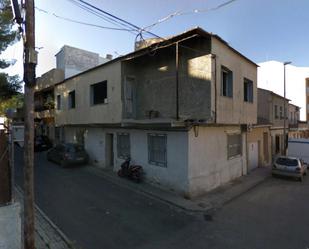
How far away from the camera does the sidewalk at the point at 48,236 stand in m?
6.89

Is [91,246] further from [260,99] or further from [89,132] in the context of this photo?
[260,99]

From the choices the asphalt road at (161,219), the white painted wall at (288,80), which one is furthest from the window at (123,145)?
the white painted wall at (288,80)

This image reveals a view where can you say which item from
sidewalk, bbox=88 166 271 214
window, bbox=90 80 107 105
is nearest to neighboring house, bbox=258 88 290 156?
sidewalk, bbox=88 166 271 214

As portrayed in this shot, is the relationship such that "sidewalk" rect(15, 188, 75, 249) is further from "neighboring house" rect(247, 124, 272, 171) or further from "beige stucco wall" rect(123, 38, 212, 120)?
"neighboring house" rect(247, 124, 272, 171)

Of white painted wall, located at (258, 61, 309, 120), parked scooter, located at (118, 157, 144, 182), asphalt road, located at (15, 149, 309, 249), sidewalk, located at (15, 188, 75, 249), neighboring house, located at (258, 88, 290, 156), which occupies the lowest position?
asphalt road, located at (15, 149, 309, 249)

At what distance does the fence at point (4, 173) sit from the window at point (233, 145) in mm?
10823

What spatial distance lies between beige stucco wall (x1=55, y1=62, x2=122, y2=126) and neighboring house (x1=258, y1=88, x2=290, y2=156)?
1227 centimetres

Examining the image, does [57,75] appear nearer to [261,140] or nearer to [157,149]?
[157,149]

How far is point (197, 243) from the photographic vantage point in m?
7.52

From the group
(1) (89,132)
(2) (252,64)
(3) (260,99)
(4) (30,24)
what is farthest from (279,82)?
(4) (30,24)

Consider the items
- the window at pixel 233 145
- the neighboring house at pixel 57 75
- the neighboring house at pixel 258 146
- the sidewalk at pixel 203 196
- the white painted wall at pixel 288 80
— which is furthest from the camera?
the white painted wall at pixel 288 80

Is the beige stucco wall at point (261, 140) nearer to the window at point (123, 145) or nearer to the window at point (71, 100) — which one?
the window at point (123, 145)

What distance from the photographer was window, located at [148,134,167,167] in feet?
42.9

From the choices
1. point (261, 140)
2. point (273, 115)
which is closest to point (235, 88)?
point (261, 140)
